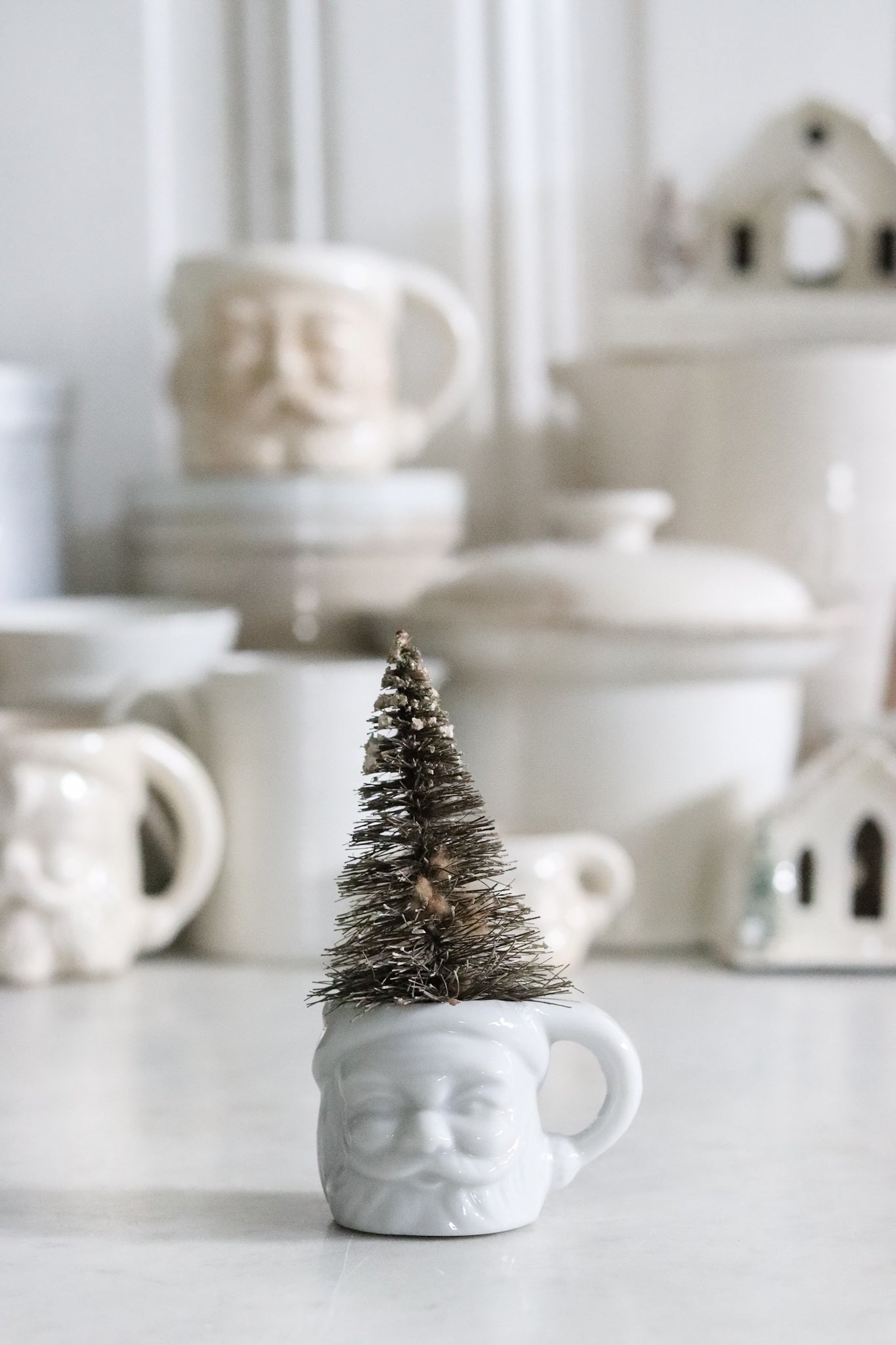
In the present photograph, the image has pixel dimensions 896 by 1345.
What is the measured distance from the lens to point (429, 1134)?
1.84 feet

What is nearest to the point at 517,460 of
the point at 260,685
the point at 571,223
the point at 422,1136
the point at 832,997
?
the point at 571,223

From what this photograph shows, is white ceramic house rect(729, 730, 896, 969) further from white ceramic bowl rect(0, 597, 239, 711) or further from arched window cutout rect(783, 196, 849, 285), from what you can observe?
arched window cutout rect(783, 196, 849, 285)

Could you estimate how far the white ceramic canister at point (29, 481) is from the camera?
1103 millimetres

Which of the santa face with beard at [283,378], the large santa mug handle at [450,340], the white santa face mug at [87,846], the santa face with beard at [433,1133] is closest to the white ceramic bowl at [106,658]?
the white santa face mug at [87,846]

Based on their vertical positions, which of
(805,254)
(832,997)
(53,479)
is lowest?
(832,997)

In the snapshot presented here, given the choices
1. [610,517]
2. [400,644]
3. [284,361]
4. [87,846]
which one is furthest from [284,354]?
[400,644]

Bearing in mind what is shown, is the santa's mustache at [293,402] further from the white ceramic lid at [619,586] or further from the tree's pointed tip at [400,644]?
the tree's pointed tip at [400,644]

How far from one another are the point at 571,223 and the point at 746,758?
511 millimetres

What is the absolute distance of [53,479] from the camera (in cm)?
117

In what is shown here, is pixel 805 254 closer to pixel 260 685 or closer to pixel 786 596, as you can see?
pixel 786 596

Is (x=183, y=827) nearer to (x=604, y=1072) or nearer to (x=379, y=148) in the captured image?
(x=604, y=1072)

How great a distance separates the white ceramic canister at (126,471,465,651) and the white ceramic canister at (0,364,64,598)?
0.06m

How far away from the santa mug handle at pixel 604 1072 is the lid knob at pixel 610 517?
51 cm

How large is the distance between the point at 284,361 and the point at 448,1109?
0.63 metres
